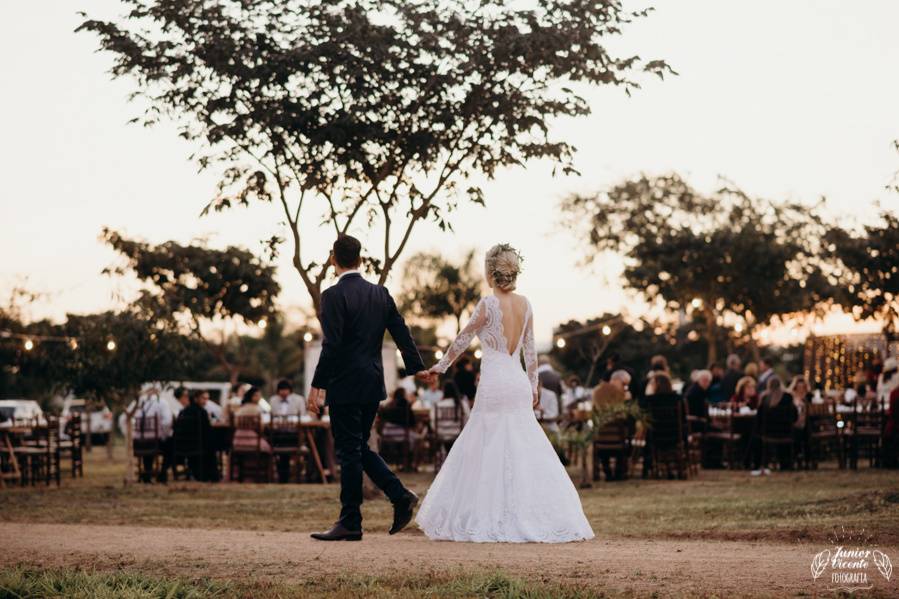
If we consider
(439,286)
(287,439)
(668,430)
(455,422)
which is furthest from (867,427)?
(439,286)

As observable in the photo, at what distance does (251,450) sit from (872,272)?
15554 mm

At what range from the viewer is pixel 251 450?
20.4 m

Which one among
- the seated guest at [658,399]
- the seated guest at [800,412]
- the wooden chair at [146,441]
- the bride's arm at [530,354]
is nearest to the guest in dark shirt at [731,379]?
the seated guest at [800,412]

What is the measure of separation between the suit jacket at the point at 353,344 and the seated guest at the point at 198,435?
Answer: 12.7 metres

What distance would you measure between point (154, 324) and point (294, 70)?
7104 millimetres

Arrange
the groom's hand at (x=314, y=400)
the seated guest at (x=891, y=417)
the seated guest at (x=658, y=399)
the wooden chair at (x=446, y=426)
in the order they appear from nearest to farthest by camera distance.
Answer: the groom's hand at (x=314, y=400)
the seated guest at (x=891, y=417)
the seated guest at (x=658, y=399)
the wooden chair at (x=446, y=426)

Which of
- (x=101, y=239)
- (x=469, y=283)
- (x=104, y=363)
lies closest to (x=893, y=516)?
(x=104, y=363)

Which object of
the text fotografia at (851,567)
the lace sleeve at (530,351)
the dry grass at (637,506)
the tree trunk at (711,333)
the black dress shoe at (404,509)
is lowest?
the dry grass at (637,506)

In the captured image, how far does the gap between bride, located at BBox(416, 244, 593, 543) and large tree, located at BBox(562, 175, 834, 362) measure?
26.3 m

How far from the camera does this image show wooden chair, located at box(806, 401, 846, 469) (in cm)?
2083

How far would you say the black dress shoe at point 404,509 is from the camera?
8812 mm

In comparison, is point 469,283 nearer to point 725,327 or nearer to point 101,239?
point 725,327

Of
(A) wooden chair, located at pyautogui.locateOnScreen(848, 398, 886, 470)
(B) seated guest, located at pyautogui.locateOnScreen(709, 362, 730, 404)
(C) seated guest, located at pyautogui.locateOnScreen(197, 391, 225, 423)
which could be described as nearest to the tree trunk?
(B) seated guest, located at pyautogui.locateOnScreen(709, 362, 730, 404)

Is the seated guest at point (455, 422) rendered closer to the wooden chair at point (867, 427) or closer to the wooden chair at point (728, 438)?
the wooden chair at point (728, 438)
